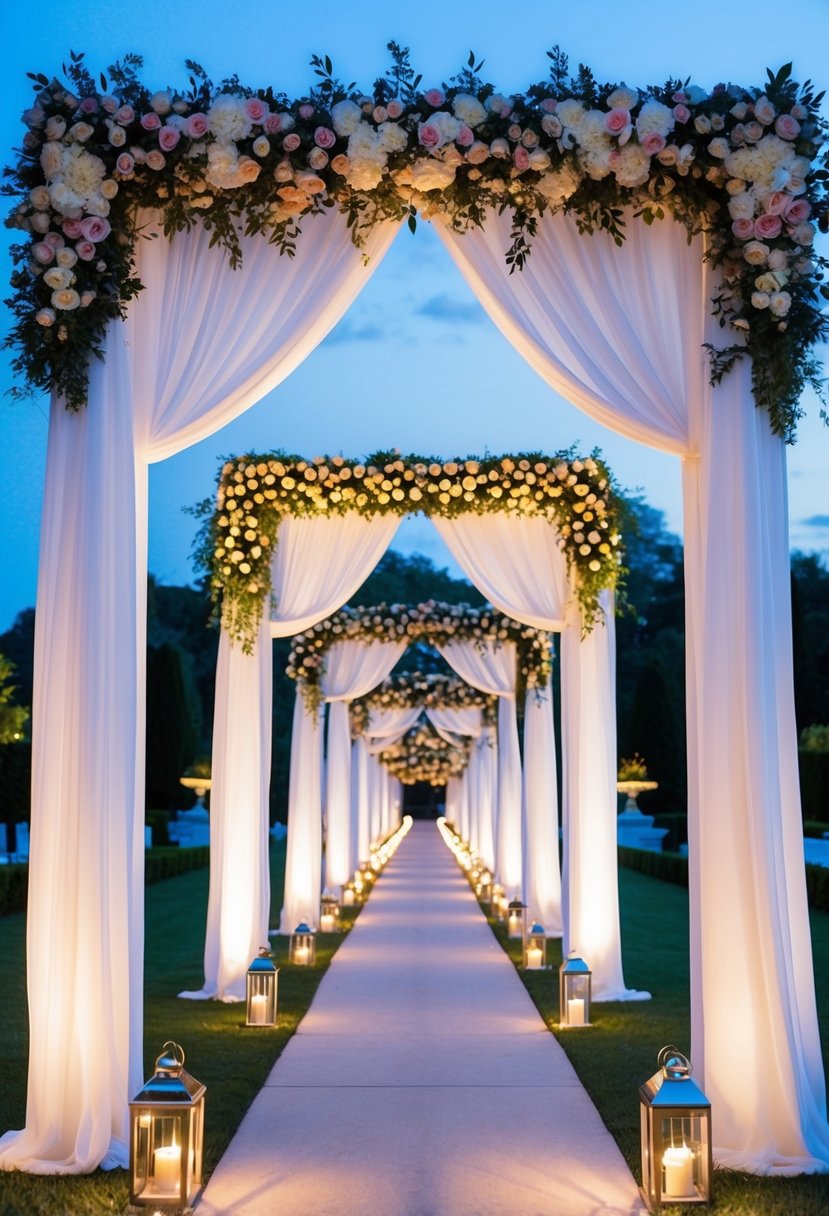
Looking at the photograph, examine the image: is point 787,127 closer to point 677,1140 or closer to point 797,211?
point 797,211

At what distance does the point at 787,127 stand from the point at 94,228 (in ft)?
9.16

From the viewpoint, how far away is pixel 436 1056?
7.51 meters

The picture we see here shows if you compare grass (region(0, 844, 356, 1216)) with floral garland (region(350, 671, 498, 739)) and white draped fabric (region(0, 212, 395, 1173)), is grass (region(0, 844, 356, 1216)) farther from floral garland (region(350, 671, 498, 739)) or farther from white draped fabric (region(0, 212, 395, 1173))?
floral garland (region(350, 671, 498, 739))

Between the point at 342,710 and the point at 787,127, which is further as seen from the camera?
the point at 342,710

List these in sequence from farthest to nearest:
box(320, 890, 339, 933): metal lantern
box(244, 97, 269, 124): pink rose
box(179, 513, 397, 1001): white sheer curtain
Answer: box(320, 890, 339, 933): metal lantern, box(179, 513, 397, 1001): white sheer curtain, box(244, 97, 269, 124): pink rose

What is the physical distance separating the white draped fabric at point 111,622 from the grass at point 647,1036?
7.07 ft

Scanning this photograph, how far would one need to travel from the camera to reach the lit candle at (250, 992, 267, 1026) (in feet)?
27.7

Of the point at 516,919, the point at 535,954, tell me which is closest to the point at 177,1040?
the point at 535,954

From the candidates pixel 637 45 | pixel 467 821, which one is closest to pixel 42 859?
pixel 637 45

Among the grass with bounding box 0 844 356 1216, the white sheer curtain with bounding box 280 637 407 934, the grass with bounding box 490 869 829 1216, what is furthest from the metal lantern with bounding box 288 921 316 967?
the white sheer curtain with bounding box 280 637 407 934

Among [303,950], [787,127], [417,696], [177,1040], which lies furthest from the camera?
[417,696]

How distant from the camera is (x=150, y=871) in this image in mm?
23219

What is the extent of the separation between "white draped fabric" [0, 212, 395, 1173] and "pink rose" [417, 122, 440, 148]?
452 mm

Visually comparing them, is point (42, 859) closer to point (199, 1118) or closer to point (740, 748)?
point (199, 1118)
